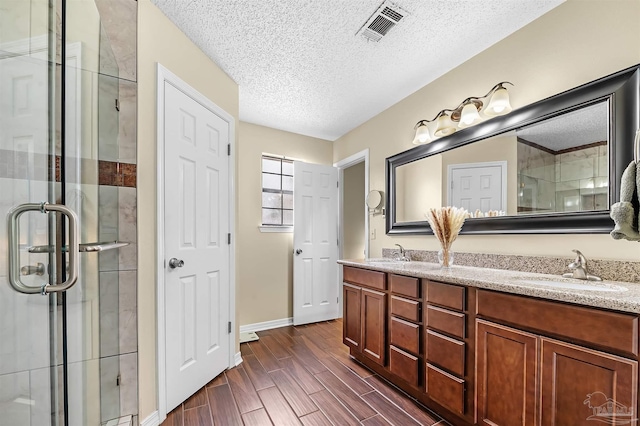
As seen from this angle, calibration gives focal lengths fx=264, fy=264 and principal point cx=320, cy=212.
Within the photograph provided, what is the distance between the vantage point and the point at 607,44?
138 centimetres

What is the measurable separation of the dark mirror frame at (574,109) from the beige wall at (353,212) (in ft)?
6.27

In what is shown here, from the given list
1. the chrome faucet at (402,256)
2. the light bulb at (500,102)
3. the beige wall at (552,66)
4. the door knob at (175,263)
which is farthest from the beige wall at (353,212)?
the door knob at (175,263)

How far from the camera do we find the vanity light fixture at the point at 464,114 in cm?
177

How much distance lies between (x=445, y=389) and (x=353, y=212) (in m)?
2.69

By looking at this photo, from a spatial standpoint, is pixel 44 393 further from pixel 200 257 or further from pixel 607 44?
pixel 607 44

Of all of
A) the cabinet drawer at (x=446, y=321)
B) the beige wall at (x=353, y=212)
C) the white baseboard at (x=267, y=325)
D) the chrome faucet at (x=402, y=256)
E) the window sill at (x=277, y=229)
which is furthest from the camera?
the beige wall at (x=353, y=212)

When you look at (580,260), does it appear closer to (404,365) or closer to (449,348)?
(449,348)

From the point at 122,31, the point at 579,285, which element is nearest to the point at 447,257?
the point at 579,285

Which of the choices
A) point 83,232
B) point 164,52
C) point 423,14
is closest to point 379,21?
point 423,14

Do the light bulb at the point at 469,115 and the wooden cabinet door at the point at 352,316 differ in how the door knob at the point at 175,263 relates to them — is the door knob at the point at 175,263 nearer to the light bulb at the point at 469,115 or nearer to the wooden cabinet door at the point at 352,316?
the wooden cabinet door at the point at 352,316

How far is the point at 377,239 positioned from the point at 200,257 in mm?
1915

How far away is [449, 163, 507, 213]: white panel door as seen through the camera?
6.19 feet

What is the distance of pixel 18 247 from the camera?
0.79 meters

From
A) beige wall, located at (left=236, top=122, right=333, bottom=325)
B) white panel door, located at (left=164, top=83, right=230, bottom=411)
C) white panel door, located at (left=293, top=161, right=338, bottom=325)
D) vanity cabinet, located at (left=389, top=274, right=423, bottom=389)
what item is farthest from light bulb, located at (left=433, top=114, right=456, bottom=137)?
beige wall, located at (left=236, top=122, right=333, bottom=325)
